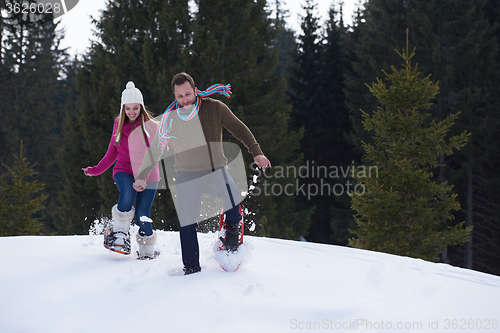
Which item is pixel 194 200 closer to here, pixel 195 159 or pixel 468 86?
pixel 195 159

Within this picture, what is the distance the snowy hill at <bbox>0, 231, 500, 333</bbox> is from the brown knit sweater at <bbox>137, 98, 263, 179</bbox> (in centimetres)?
98

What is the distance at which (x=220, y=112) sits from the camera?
3.96 metres

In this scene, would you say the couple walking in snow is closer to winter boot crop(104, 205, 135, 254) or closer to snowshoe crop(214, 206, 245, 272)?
snowshoe crop(214, 206, 245, 272)

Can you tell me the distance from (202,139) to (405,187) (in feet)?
19.0

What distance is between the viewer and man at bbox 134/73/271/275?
12.3 ft

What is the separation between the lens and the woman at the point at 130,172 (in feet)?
14.3

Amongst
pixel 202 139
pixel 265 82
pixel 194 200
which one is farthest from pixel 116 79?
pixel 194 200

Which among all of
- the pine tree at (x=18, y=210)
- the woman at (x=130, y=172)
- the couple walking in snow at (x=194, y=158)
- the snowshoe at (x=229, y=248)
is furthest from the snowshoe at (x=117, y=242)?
the pine tree at (x=18, y=210)

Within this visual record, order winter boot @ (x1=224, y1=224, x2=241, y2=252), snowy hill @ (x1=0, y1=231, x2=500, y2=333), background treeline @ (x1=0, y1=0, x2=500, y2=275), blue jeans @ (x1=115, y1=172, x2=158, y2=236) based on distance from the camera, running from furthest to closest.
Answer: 1. background treeline @ (x1=0, y1=0, x2=500, y2=275)
2. blue jeans @ (x1=115, y1=172, x2=158, y2=236)
3. winter boot @ (x1=224, y1=224, x2=241, y2=252)
4. snowy hill @ (x1=0, y1=231, x2=500, y2=333)

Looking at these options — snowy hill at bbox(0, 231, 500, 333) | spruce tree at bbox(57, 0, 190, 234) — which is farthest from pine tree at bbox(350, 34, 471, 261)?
spruce tree at bbox(57, 0, 190, 234)

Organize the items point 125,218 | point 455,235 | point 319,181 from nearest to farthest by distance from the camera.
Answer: point 125,218 → point 455,235 → point 319,181

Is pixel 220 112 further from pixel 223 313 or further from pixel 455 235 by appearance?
pixel 455 235

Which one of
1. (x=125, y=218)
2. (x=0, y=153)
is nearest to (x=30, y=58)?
(x=0, y=153)

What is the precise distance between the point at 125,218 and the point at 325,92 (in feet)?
70.8
